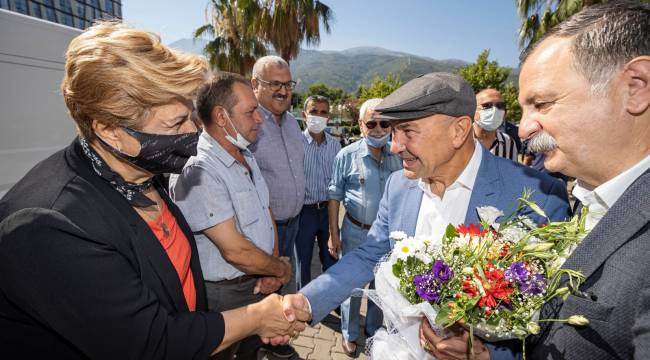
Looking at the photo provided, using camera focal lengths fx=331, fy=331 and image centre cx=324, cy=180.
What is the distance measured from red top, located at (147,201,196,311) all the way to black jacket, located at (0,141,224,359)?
0.84 feet

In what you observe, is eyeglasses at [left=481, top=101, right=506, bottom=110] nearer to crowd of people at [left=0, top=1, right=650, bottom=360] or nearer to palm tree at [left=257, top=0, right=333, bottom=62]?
crowd of people at [left=0, top=1, right=650, bottom=360]

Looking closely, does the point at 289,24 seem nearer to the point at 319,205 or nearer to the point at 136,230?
the point at 319,205

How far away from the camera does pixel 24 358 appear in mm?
1195

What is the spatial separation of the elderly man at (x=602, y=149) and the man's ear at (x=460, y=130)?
46cm

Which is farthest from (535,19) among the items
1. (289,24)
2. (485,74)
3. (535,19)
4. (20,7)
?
(20,7)

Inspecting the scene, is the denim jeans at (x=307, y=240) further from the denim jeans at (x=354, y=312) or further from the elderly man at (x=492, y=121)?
the elderly man at (x=492, y=121)

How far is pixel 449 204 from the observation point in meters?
1.90

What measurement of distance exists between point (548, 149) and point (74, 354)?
6.53 ft

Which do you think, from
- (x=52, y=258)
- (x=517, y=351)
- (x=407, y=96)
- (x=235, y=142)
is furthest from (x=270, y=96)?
(x=517, y=351)

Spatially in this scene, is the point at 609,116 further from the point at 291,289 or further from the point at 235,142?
the point at 291,289

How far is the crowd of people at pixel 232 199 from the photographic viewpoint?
1074 mm

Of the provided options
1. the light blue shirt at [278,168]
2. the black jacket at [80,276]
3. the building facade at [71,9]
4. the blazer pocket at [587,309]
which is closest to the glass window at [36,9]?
the building facade at [71,9]

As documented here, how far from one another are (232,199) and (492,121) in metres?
3.93

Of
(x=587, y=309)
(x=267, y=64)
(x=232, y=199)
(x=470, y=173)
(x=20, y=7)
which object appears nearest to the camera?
(x=587, y=309)
